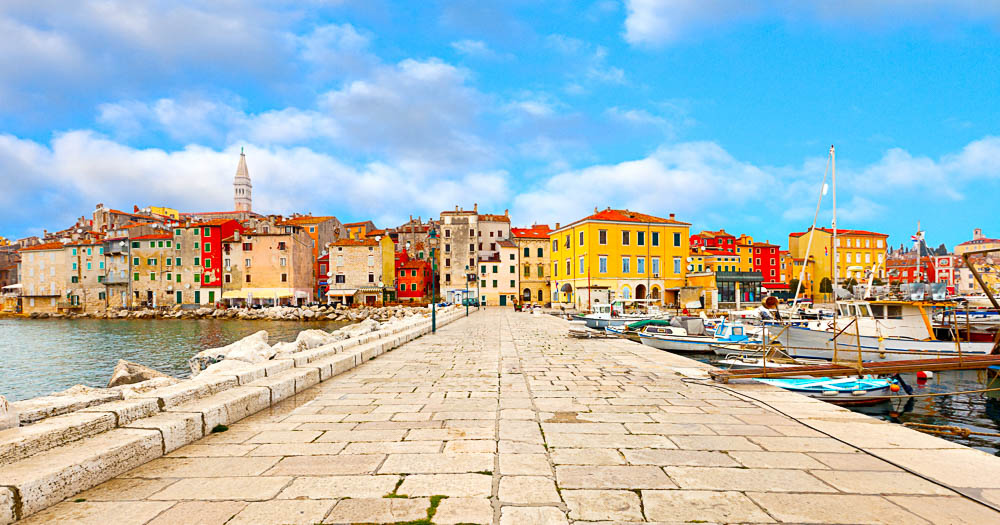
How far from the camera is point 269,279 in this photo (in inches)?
2359

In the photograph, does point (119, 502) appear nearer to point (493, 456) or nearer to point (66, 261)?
point (493, 456)

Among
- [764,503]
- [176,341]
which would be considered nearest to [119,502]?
[764,503]

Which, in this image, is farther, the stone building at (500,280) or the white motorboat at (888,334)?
the stone building at (500,280)

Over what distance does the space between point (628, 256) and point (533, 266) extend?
694 inches

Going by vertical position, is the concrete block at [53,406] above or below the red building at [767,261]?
below

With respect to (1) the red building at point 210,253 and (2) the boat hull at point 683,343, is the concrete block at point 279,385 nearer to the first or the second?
(2) the boat hull at point 683,343

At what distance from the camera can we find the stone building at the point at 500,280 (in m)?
61.3

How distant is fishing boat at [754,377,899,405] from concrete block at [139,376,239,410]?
10.8 metres

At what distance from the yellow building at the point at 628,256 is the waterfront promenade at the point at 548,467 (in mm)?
37303

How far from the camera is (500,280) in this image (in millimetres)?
61562

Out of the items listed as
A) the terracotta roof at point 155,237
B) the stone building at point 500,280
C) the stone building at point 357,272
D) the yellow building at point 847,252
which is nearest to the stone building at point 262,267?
the stone building at point 357,272

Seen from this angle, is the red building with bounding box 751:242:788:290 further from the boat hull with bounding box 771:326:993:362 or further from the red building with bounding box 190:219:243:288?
the red building with bounding box 190:219:243:288

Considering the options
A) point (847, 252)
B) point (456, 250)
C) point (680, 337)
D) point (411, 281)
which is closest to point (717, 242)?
point (847, 252)

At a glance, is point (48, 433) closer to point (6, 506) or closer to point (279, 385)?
point (6, 506)
